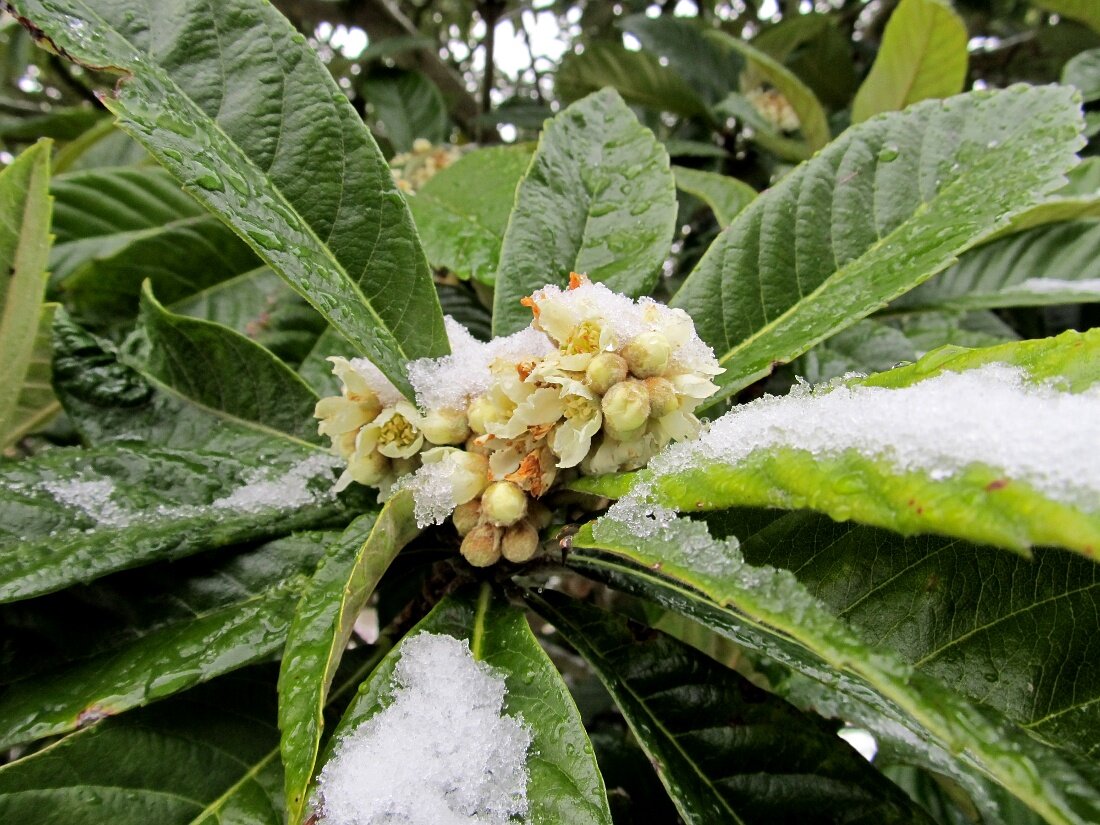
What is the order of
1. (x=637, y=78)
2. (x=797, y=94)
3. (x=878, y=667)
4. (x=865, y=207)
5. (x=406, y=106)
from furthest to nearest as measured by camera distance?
1. (x=406, y=106)
2. (x=637, y=78)
3. (x=797, y=94)
4. (x=865, y=207)
5. (x=878, y=667)

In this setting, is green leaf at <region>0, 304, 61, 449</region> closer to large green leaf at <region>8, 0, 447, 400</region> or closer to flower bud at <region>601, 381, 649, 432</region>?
large green leaf at <region>8, 0, 447, 400</region>

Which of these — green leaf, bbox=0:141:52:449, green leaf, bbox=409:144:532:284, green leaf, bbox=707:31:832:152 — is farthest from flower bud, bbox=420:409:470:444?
green leaf, bbox=707:31:832:152

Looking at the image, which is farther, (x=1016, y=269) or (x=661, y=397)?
(x=1016, y=269)

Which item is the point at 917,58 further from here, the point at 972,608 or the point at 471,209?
the point at 972,608

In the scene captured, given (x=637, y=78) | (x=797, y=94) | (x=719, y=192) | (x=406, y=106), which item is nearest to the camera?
(x=719, y=192)

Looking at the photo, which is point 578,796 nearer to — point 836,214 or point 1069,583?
point 1069,583

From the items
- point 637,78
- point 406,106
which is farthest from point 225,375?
point 406,106
